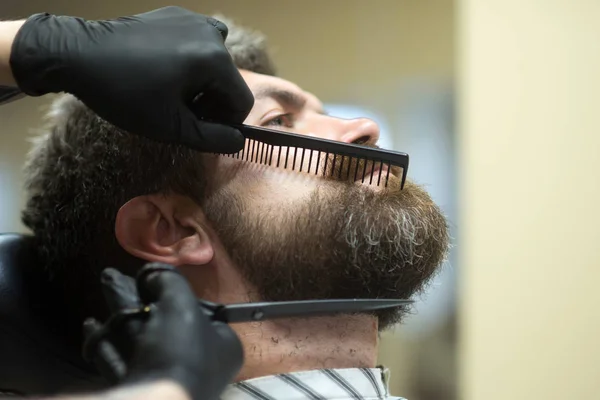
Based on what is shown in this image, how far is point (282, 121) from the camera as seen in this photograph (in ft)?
3.61

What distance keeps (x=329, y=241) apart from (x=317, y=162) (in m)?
0.13

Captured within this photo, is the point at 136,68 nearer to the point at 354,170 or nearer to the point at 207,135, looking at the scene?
the point at 207,135

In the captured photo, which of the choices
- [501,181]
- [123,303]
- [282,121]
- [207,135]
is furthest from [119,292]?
[501,181]

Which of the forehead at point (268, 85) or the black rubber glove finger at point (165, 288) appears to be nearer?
the black rubber glove finger at point (165, 288)

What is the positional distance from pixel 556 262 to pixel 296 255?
2.33 feet

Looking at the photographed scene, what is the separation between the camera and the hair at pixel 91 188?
1001 mm

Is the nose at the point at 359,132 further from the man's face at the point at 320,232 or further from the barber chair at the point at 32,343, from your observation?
the barber chair at the point at 32,343

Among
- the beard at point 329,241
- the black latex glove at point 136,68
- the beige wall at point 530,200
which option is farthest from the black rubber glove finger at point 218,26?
the beige wall at point 530,200

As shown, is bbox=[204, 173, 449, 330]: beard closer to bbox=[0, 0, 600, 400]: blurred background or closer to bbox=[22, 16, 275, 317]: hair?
bbox=[22, 16, 275, 317]: hair

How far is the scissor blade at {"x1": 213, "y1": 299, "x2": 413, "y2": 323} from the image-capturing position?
70 cm

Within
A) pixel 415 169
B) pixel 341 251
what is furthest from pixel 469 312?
pixel 341 251

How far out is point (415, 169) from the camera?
150 centimetres

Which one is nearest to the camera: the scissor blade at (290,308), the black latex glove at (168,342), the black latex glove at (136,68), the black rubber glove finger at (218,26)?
the black latex glove at (168,342)

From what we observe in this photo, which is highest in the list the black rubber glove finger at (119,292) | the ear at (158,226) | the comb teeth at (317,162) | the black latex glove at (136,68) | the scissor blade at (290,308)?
the black latex glove at (136,68)
